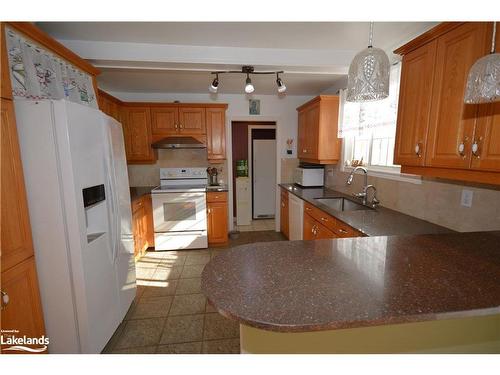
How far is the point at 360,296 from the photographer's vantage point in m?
0.77

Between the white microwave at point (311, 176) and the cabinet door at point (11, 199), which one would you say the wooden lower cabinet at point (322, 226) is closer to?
the white microwave at point (311, 176)

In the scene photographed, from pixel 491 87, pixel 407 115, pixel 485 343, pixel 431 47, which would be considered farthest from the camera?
pixel 407 115

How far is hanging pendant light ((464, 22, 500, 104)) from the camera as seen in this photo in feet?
2.80

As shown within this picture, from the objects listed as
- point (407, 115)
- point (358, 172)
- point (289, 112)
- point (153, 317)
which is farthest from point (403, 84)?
point (153, 317)

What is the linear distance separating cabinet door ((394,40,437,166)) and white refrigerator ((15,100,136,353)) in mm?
2112

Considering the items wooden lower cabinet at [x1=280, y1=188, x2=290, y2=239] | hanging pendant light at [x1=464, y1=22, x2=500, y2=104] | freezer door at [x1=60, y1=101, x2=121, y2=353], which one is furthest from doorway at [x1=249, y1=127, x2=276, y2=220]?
hanging pendant light at [x1=464, y1=22, x2=500, y2=104]

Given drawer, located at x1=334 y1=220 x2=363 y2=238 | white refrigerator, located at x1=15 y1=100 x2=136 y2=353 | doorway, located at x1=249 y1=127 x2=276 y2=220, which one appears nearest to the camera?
white refrigerator, located at x1=15 y1=100 x2=136 y2=353

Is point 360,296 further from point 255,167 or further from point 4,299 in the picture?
point 255,167

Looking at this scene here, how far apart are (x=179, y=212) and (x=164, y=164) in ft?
3.29

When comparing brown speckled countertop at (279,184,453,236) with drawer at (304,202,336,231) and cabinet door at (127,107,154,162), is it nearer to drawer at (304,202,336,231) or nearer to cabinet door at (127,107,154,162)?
drawer at (304,202,336,231)

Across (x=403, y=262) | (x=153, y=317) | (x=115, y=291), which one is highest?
(x=403, y=262)

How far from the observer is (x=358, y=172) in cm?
269
